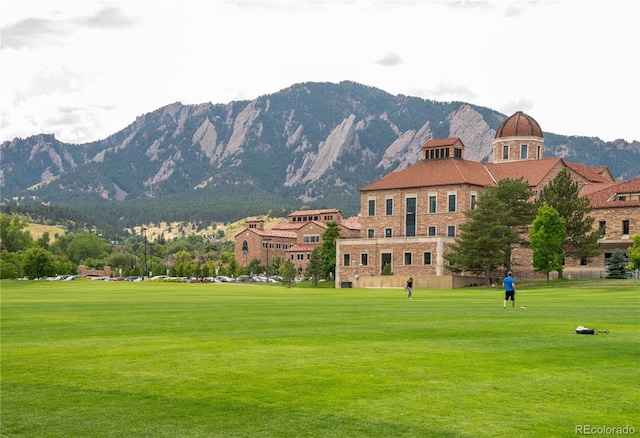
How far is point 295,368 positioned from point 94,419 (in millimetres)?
5369

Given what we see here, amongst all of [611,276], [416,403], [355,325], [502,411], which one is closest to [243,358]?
[416,403]

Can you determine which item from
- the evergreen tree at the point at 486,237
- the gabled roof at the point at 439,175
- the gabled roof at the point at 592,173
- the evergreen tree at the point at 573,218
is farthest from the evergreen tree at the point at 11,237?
the evergreen tree at the point at 573,218

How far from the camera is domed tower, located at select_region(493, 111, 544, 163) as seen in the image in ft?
408

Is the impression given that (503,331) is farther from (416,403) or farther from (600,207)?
(600,207)

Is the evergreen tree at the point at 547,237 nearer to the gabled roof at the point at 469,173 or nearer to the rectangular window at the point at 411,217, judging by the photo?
the gabled roof at the point at 469,173

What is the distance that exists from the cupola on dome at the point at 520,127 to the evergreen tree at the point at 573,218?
36.3 metres

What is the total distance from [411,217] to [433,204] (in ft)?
12.3

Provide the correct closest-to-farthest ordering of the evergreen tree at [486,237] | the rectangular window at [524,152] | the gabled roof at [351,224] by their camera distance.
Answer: the evergreen tree at [486,237] < the rectangular window at [524,152] < the gabled roof at [351,224]

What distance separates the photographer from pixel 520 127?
411 ft

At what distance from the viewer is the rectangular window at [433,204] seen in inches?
4313

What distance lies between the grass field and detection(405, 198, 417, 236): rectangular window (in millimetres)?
83442

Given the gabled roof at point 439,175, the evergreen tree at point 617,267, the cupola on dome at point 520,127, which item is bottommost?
the evergreen tree at point 617,267

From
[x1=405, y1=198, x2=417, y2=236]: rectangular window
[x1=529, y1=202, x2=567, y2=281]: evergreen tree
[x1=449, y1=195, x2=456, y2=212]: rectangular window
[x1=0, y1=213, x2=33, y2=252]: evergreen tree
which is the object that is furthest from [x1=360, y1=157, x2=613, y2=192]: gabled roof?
[x1=0, y1=213, x2=33, y2=252]: evergreen tree

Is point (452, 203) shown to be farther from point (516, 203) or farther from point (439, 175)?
point (516, 203)
